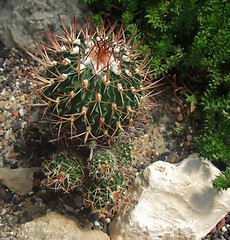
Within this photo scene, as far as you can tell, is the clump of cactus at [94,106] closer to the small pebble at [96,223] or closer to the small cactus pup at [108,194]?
the small cactus pup at [108,194]

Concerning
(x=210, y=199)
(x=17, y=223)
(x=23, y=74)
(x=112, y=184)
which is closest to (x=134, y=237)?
(x=112, y=184)

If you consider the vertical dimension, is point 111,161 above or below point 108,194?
above

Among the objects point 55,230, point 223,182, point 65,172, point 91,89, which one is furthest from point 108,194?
point 223,182

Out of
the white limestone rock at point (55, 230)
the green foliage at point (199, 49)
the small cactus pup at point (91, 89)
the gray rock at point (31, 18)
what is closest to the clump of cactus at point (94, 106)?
the small cactus pup at point (91, 89)

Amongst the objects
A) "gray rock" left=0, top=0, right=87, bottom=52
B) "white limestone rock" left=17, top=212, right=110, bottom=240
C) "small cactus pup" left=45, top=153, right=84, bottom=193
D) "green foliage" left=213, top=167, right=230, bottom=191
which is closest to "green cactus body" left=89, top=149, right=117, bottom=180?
"small cactus pup" left=45, top=153, right=84, bottom=193

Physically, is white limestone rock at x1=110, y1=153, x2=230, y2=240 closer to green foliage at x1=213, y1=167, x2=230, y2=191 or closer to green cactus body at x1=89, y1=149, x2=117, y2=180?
green foliage at x1=213, y1=167, x2=230, y2=191

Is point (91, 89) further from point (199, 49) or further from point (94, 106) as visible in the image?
point (199, 49)
